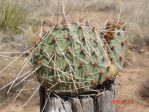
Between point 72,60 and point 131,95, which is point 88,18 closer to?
point 131,95

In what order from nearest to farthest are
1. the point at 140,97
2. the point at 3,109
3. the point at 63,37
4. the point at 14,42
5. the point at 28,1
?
the point at 63,37, the point at 3,109, the point at 140,97, the point at 14,42, the point at 28,1

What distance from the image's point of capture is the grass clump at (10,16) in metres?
7.19

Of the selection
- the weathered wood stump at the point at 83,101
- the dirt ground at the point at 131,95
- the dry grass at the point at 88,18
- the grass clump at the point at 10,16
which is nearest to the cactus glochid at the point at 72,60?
the weathered wood stump at the point at 83,101

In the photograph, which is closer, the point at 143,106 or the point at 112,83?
the point at 112,83

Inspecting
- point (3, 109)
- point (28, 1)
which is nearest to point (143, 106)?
point (3, 109)

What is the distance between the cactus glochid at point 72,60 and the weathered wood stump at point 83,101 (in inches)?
2.5

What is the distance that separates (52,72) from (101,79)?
305 millimetres

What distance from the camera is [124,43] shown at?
103 inches

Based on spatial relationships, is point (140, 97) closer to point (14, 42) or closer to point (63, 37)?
point (14, 42)

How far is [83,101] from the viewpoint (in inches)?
95.4

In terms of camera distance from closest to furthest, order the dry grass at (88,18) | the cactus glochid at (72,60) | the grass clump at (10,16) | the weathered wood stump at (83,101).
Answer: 1. the cactus glochid at (72,60)
2. the weathered wood stump at (83,101)
3. the dry grass at (88,18)
4. the grass clump at (10,16)

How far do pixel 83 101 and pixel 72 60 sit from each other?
0.30m

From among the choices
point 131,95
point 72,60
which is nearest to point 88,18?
point 131,95

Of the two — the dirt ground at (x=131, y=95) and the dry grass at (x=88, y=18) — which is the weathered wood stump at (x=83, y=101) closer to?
the dirt ground at (x=131, y=95)
